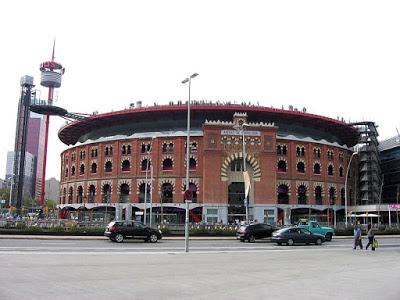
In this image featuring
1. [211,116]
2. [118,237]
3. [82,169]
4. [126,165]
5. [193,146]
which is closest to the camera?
[118,237]

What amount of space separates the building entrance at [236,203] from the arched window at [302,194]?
10.3m

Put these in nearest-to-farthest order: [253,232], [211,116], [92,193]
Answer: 1. [253,232]
2. [211,116]
3. [92,193]

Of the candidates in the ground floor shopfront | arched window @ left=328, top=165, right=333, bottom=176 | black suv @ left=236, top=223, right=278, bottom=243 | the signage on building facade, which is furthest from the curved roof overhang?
black suv @ left=236, top=223, right=278, bottom=243

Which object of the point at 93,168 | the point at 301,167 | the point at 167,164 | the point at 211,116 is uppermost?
the point at 211,116

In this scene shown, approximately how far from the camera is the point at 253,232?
36812 millimetres

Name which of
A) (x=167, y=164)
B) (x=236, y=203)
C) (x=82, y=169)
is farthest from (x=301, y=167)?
(x=82, y=169)

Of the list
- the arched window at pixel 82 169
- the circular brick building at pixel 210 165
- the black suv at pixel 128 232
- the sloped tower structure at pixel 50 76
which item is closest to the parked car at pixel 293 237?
the black suv at pixel 128 232

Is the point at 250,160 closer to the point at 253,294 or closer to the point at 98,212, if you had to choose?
the point at 98,212

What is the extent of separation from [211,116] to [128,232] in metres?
40.6

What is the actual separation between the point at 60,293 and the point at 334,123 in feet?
232

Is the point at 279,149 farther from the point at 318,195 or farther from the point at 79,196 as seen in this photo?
the point at 79,196

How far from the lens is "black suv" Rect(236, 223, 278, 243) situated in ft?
120

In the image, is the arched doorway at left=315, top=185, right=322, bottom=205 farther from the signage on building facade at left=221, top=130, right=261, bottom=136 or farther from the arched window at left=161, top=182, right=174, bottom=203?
the arched window at left=161, top=182, right=174, bottom=203

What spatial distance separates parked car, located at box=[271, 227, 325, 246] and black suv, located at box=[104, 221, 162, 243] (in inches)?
360
